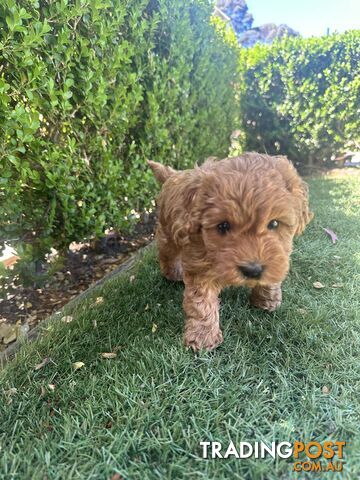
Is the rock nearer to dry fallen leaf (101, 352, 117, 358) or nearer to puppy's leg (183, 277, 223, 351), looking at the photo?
puppy's leg (183, 277, 223, 351)

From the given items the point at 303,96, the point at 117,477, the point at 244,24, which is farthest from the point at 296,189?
the point at 244,24

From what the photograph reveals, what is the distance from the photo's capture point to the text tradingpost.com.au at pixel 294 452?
1.56 m

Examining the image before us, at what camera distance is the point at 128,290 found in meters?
3.16

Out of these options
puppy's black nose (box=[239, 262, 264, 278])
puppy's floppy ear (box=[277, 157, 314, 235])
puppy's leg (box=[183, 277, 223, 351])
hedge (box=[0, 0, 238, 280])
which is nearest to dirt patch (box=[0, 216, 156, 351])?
hedge (box=[0, 0, 238, 280])

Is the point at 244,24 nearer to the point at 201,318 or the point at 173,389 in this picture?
the point at 201,318

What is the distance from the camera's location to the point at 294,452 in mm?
1622

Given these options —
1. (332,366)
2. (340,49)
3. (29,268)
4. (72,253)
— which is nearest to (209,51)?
(340,49)

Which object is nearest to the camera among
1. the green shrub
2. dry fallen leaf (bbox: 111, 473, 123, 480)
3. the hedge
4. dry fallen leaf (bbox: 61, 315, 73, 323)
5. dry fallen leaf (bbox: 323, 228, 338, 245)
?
dry fallen leaf (bbox: 111, 473, 123, 480)

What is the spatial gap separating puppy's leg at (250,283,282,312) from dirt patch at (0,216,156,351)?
1832mm

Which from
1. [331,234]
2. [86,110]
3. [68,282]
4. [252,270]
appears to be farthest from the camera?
[331,234]

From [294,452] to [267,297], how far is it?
1189 millimetres

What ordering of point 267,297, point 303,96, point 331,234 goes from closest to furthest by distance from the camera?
point 267,297, point 331,234, point 303,96

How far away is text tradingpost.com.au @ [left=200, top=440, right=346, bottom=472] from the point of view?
5.12 feet

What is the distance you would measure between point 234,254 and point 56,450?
1.38 metres
